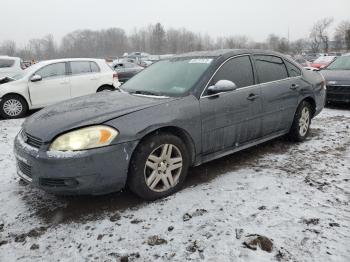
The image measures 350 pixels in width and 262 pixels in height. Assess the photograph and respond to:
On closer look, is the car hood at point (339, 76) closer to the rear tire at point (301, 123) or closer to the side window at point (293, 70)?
the rear tire at point (301, 123)

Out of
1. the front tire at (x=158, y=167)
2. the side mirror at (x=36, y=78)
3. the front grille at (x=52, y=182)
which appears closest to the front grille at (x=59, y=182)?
the front grille at (x=52, y=182)

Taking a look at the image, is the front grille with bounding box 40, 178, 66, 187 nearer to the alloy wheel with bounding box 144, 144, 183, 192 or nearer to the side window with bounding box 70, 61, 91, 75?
the alloy wheel with bounding box 144, 144, 183, 192

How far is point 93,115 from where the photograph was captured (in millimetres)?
3436

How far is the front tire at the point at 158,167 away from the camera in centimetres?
338

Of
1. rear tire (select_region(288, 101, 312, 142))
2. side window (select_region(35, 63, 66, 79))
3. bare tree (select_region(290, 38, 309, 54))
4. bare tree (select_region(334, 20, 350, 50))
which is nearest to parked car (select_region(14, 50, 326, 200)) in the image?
rear tire (select_region(288, 101, 312, 142))

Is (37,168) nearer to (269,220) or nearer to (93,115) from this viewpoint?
(93,115)

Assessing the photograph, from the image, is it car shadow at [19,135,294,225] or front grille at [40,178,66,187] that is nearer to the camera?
front grille at [40,178,66,187]

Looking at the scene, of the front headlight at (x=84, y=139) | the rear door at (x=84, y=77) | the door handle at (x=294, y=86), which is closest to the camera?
the front headlight at (x=84, y=139)

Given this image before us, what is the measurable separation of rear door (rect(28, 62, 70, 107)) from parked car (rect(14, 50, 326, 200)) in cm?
488

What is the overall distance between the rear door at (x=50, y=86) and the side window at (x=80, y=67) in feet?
0.90

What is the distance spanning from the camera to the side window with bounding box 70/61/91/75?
9.52 meters

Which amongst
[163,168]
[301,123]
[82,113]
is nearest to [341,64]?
[301,123]

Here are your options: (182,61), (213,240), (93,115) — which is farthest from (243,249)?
(182,61)

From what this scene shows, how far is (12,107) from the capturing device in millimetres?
8906
